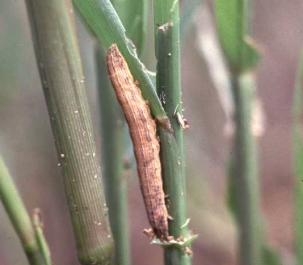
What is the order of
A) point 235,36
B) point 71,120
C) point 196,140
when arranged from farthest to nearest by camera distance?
point 196,140 < point 235,36 < point 71,120

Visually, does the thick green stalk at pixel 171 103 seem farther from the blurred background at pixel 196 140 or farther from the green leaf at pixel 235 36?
the blurred background at pixel 196 140

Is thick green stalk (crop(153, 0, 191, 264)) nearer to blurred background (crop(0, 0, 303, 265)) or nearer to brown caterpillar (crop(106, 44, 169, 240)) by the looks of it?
brown caterpillar (crop(106, 44, 169, 240))

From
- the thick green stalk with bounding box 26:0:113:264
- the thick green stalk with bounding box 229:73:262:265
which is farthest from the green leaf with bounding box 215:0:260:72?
the thick green stalk with bounding box 26:0:113:264

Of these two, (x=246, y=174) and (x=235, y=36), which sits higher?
(x=235, y=36)

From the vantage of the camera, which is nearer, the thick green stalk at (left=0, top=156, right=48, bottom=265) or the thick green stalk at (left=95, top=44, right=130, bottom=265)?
the thick green stalk at (left=0, top=156, right=48, bottom=265)

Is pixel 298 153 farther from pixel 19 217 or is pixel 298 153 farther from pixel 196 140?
pixel 196 140

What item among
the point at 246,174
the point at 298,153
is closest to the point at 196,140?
the point at 246,174

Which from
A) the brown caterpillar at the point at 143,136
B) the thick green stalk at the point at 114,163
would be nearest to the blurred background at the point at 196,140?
the thick green stalk at the point at 114,163
